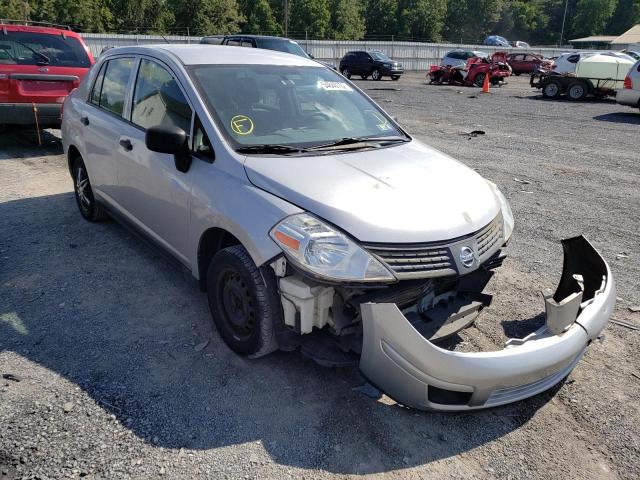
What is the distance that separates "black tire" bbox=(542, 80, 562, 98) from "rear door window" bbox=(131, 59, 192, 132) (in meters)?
19.6

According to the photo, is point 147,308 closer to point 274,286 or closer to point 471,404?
point 274,286

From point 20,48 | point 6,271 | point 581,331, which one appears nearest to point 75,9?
point 20,48

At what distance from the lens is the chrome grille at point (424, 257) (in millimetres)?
2666

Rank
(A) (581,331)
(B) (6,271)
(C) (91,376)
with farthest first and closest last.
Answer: (B) (6,271)
(C) (91,376)
(A) (581,331)

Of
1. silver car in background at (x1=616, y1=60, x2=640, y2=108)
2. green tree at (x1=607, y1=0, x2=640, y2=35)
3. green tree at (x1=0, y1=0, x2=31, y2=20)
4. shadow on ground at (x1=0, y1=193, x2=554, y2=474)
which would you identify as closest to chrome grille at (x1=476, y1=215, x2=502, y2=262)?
shadow on ground at (x1=0, y1=193, x2=554, y2=474)

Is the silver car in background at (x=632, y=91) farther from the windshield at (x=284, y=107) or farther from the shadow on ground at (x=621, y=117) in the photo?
the windshield at (x=284, y=107)

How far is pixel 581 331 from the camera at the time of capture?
2.84 metres

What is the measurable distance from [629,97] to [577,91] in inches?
199

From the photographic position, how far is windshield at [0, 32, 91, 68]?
841cm

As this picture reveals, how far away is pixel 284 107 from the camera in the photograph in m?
3.80

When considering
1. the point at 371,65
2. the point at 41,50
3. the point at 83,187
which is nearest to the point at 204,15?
the point at 371,65

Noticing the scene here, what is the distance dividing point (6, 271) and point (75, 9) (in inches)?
1833

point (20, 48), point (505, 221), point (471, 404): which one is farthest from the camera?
point (20, 48)

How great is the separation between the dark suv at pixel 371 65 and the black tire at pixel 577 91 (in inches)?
407
